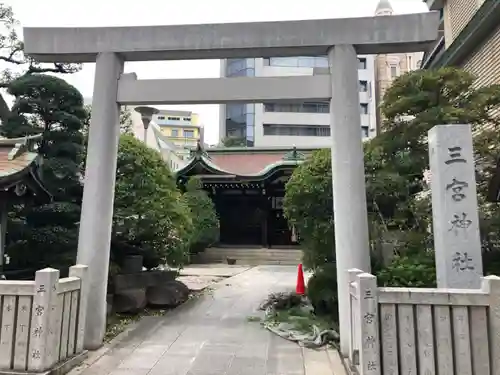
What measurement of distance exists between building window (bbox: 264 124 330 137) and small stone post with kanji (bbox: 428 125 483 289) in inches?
1821

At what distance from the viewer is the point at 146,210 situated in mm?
8680

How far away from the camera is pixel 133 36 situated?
6402mm

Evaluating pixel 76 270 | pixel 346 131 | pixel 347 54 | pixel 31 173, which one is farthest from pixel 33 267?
pixel 347 54

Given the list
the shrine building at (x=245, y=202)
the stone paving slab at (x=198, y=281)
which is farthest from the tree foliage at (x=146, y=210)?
the shrine building at (x=245, y=202)

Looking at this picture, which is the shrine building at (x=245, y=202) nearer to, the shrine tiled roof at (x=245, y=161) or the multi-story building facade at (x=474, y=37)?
the shrine tiled roof at (x=245, y=161)

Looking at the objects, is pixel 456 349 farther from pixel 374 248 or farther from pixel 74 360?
pixel 74 360

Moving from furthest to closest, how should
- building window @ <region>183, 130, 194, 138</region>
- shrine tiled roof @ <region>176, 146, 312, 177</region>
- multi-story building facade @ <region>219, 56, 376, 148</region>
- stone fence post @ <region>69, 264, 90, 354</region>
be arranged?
building window @ <region>183, 130, 194, 138</region>, multi-story building facade @ <region>219, 56, 376, 148</region>, shrine tiled roof @ <region>176, 146, 312, 177</region>, stone fence post @ <region>69, 264, 90, 354</region>

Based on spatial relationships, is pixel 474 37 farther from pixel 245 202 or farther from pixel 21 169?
pixel 245 202

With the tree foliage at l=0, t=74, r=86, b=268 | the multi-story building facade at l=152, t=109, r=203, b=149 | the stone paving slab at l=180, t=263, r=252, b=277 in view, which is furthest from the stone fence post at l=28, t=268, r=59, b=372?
the multi-story building facade at l=152, t=109, r=203, b=149

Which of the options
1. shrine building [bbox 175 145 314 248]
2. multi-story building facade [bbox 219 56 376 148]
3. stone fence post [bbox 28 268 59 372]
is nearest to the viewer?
stone fence post [bbox 28 268 59 372]

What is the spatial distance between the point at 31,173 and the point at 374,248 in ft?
21.7

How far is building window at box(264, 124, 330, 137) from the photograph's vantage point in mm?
51250

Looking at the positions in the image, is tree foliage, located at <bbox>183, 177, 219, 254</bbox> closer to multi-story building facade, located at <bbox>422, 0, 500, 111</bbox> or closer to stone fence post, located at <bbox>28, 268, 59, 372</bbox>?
multi-story building facade, located at <bbox>422, 0, 500, 111</bbox>

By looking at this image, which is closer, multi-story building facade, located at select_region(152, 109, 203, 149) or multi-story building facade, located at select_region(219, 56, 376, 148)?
multi-story building facade, located at select_region(219, 56, 376, 148)
